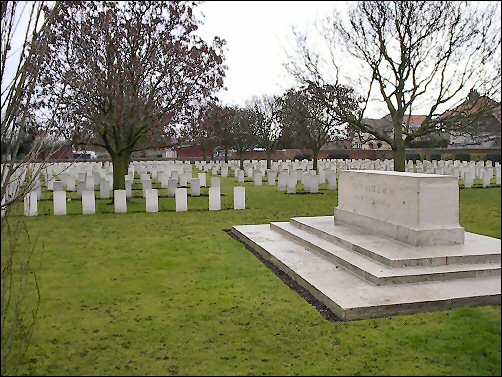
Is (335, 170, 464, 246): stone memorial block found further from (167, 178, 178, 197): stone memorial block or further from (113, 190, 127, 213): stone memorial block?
(167, 178, 178, 197): stone memorial block

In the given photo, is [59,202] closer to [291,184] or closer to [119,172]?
[119,172]

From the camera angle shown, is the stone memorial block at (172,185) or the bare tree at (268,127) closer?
the stone memorial block at (172,185)

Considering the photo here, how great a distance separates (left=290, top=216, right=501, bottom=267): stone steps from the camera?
682cm

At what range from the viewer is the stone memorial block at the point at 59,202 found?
525 inches

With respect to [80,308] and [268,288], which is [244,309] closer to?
[268,288]

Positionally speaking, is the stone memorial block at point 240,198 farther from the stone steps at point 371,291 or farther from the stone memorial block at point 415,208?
the stone steps at point 371,291

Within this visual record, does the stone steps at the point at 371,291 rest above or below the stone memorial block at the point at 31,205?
below

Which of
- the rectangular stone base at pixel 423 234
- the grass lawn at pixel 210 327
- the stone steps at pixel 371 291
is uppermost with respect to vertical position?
the rectangular stone base at pixel 423 234

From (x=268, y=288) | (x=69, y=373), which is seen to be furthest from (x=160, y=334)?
(x=268, y=288)

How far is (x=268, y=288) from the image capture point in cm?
665

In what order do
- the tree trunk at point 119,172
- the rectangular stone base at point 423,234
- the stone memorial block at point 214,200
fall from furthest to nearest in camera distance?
the tree trunk at point 119,172, the stone memorial block at point 214,200, the rectangular stone base at point 423,234

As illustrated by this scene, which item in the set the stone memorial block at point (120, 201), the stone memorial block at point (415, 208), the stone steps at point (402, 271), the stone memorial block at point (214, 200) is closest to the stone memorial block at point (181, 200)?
the stone memorial block at point (214, 200)

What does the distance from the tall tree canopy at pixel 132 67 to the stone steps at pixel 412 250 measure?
8.18 m

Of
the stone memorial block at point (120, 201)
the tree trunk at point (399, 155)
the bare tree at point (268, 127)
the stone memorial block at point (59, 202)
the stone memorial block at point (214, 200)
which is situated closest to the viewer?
the stone memorial block at point (59, 202)
